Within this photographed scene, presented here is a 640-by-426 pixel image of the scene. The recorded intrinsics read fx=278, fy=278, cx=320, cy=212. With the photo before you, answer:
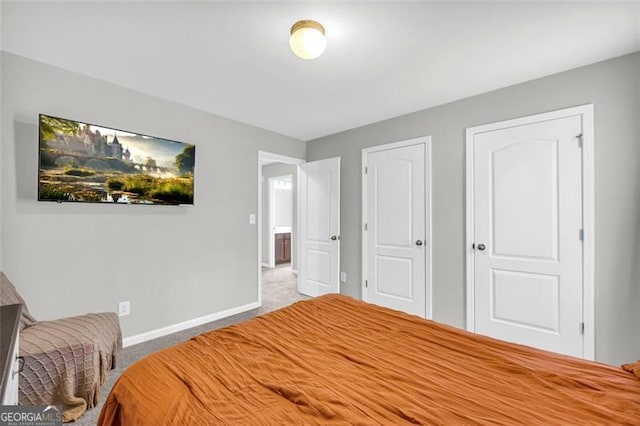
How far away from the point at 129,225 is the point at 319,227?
2.39 meters

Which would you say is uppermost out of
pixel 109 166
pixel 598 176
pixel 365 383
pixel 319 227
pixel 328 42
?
pixel 328 42

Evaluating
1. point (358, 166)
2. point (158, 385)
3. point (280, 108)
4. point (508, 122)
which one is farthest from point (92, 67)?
point (508, 122)

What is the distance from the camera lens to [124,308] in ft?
8.55

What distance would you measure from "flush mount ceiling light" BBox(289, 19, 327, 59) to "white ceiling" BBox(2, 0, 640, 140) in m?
0.05

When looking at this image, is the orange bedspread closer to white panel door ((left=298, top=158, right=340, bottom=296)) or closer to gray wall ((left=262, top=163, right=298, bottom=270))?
white panel door ((left=298, top=158, right=340, bottom=296))

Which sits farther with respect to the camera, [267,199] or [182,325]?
[267,199]

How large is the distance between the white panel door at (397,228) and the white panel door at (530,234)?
0.57m

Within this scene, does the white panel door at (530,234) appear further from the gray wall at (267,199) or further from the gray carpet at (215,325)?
the gray wall at (267,199)

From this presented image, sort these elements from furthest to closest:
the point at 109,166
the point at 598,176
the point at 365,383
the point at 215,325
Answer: the point at 215,325 < the point at 109,166 < the point at 598,176 < the point at 365,383

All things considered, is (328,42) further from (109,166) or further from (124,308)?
(124,308)

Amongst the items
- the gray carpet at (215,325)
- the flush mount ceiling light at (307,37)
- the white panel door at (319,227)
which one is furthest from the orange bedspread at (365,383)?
the white panel door at (319,227)

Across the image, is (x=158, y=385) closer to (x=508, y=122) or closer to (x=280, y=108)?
(x=280, y=108)

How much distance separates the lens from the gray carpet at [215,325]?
1.99m

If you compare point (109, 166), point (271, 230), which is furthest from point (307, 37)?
point (271, 230)
